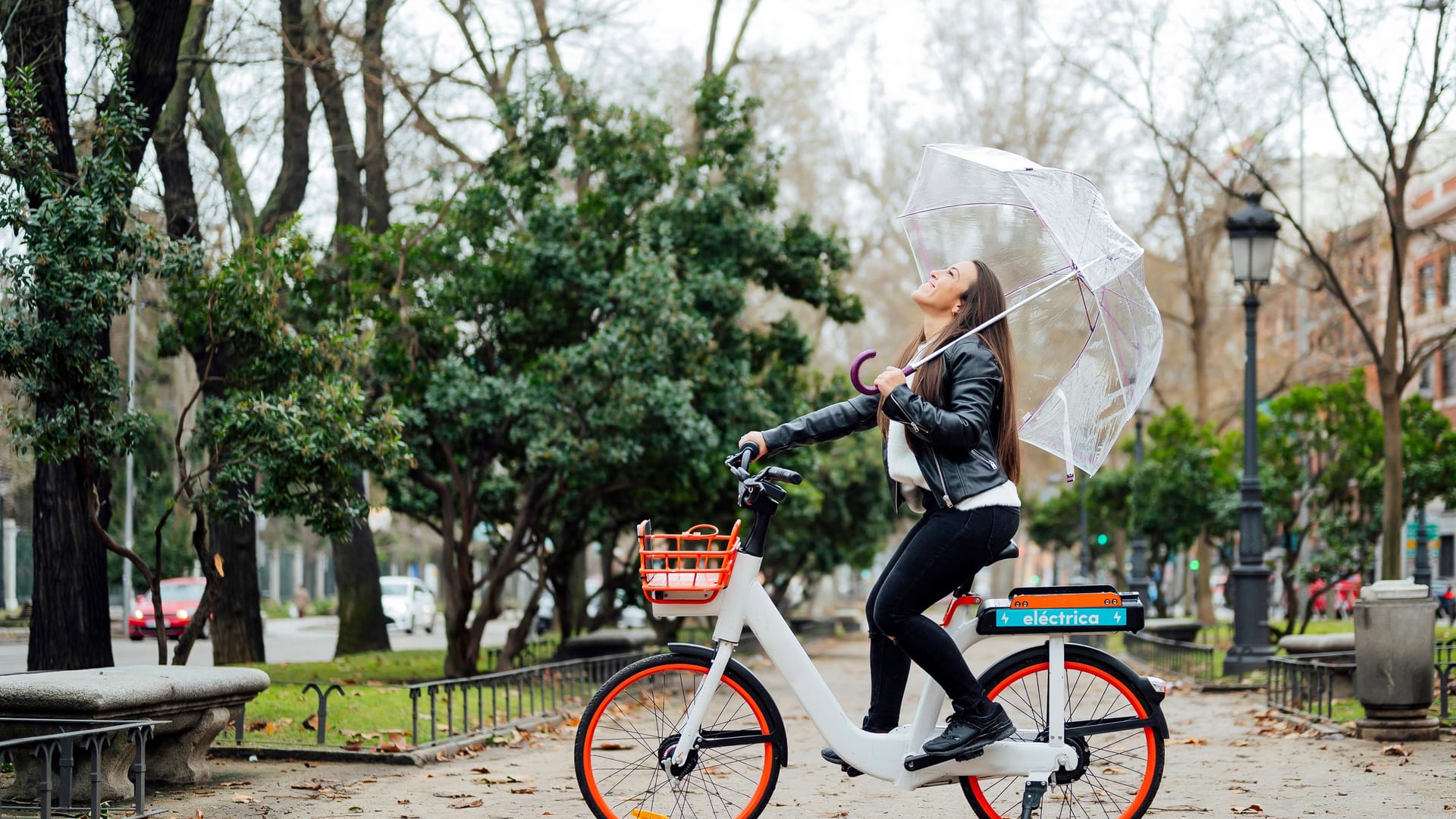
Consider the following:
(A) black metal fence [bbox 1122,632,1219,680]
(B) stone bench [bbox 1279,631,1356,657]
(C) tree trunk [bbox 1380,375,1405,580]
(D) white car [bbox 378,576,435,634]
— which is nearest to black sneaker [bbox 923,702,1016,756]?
(B) stone bench [bbox 1279,631,1356,657]

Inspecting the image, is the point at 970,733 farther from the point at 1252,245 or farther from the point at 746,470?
the point at 1252,245

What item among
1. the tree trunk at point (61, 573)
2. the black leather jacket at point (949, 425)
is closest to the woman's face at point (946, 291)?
the black leather jacket at point (949, 425)

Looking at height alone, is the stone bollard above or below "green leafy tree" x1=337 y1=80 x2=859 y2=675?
below

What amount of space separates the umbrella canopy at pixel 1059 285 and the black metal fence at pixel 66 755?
380cm

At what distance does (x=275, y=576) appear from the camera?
6231cm

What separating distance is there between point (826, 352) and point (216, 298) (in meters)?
30.8

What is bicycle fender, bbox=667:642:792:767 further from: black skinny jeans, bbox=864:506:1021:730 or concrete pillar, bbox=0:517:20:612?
concrete pillar, bbox=0:517:20:612

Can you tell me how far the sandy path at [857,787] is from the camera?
261 inches

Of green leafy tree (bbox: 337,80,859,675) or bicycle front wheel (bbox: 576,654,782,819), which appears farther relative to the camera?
green leafy tree (bbox: 337,80,859,675)

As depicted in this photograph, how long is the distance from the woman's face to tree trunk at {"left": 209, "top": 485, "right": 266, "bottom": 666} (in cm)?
1350

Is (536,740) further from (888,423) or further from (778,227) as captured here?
(778,227)

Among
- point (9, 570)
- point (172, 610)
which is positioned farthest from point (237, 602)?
point (9, 570)

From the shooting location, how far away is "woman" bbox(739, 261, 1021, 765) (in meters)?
5.14

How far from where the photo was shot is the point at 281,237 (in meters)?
11.2
